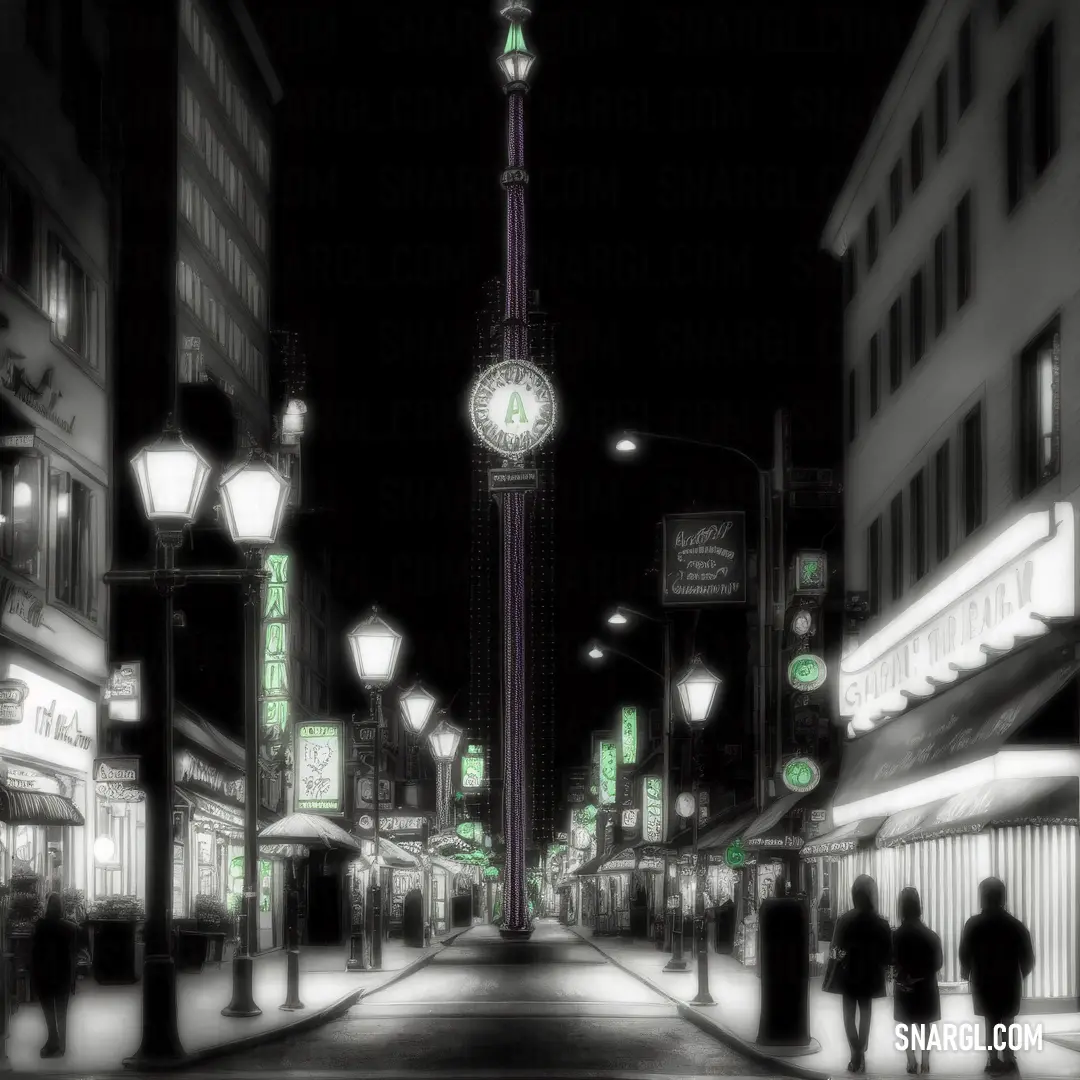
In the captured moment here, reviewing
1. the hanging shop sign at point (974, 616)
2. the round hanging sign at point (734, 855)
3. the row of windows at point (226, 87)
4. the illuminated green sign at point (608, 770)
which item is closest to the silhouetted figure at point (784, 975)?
the hanging shop sign at point (974, 616)

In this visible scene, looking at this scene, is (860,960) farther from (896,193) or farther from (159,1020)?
(896,193)

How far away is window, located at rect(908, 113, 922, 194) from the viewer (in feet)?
114

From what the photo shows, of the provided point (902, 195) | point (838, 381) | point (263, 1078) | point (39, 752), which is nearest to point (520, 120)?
point (838, 381)

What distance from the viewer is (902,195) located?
3609 centimetres

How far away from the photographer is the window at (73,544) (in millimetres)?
33125

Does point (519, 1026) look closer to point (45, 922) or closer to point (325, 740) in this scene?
point (45, 922)

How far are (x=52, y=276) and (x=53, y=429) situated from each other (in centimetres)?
261

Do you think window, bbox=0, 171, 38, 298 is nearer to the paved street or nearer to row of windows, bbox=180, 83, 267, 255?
the paved street

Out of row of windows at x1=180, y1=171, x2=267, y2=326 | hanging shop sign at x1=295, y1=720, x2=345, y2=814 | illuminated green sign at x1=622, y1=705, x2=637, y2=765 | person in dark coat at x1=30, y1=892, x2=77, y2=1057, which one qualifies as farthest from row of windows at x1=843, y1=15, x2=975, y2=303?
illuminated green sign at x1=622, y1=705, x2=637, y2=765

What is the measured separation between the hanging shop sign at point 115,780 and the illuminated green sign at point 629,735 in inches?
1796

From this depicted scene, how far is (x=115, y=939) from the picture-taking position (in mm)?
32719

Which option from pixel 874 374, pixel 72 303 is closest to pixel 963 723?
pixel 874 374

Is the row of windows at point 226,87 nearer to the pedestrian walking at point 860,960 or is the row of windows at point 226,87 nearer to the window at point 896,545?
the window at point 896,545

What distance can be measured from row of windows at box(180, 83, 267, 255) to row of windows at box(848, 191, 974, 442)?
1954cm
